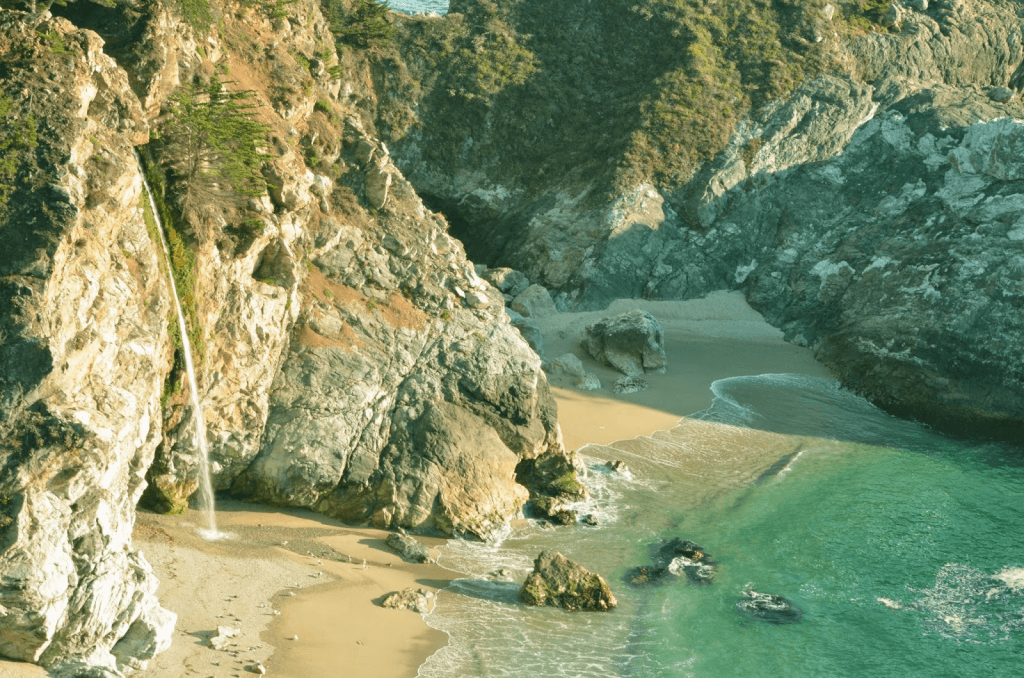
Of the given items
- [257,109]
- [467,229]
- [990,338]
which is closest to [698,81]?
[467,229]

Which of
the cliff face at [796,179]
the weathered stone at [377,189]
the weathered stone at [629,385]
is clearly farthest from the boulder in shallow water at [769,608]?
the cliff face at [796,179]

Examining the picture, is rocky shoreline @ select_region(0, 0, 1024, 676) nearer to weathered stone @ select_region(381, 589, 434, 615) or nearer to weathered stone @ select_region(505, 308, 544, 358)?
weathered stone @ select_region(505, 308, 544, 358)

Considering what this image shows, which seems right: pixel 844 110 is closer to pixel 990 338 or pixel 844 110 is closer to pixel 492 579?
pixel 990 338

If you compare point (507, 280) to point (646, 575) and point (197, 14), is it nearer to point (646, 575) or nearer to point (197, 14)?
point (197, 14)

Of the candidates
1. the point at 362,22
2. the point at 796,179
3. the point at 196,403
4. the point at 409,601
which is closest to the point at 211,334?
the point at 196,403

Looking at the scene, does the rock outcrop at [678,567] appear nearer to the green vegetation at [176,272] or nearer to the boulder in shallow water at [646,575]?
the boulder in shallow water at [646,575]

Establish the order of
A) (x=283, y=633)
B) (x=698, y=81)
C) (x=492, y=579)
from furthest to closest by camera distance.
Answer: (x=698, y=81), (x=492, y=579), (x=283, y=633)

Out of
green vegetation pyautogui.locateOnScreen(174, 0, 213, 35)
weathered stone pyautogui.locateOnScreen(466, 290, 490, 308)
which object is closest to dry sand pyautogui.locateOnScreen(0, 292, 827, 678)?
weathered stone pyautogui.locateOnScreen(466, 290, 490, 308)
